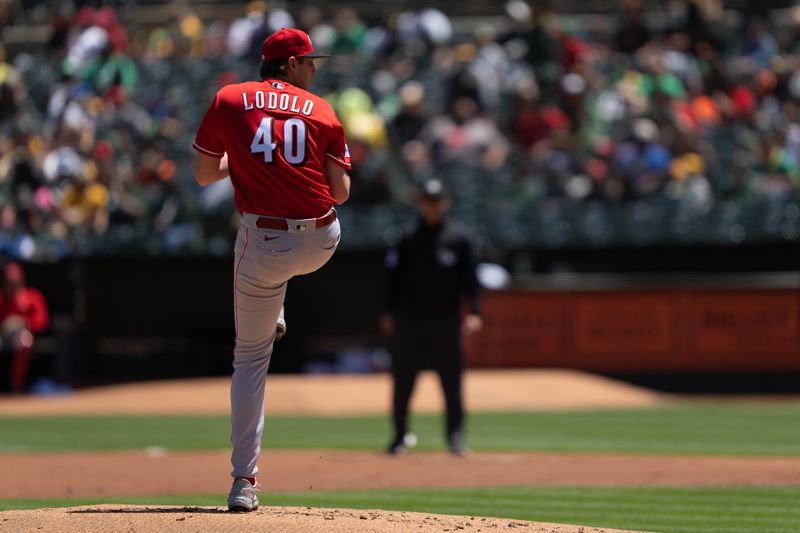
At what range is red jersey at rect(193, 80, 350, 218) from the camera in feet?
21.6

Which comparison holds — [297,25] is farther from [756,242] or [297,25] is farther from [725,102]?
[756,242]

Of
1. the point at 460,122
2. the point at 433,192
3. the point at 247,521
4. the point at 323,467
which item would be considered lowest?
the point at 323,467

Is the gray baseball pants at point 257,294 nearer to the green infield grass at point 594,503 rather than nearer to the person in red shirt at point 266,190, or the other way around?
the person in red shirt at point 266,190

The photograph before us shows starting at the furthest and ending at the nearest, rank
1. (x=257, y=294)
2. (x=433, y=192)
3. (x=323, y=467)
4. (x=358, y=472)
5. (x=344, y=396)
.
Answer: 1. (x=344, y=396)
2. (x=433, y=192)
3. (x=323, y=467)
4. (x=358, y=472)
5. (x=257, y=294)

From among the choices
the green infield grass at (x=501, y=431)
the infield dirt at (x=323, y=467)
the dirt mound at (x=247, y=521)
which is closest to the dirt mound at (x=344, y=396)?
the infield dirt at (x=323, y=467)

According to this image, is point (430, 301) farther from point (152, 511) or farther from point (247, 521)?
point (247, 521)

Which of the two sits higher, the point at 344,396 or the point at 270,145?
the point at 270,145

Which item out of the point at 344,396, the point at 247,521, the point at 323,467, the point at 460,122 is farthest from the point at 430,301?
the point at 460,122

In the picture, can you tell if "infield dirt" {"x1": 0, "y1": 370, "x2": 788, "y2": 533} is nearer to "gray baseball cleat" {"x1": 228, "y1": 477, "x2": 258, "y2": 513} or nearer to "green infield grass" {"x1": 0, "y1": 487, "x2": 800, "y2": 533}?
"gray baseball cleat" {"x1": 228, "y1": 477, "x2": 258, "y2": 513}

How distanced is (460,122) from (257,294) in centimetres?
1449

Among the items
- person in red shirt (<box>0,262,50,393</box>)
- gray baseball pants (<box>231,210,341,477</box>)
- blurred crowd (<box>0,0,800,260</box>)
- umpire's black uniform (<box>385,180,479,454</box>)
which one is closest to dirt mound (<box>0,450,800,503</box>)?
umpire's black uniform (<box>385,180,479,454</box>)

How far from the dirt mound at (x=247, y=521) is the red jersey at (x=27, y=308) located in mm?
12166

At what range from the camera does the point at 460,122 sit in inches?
825

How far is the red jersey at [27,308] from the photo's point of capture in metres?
18.6
